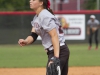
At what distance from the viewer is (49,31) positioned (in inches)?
191

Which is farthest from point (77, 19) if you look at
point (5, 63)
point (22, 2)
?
point (5, 63)

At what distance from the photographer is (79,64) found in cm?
1171

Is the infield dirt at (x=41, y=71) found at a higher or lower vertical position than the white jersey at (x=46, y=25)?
lower

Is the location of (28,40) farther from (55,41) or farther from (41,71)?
(41,71)

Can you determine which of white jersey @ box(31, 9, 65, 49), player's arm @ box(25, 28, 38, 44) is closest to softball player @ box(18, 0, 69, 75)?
white jersey @ box(31, 9, 65, 49)

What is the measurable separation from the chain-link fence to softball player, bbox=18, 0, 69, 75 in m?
21.8

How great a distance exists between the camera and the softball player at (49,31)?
484 cm

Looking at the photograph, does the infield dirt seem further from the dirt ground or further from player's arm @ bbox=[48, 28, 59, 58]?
player's arm @ bbox=[48, 28, 59, 58]

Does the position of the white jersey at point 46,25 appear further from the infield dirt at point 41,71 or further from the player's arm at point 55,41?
the infield dirt at point 41,71

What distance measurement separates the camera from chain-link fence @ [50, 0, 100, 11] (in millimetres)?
27828

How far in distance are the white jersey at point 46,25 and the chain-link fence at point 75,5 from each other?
21.9 m

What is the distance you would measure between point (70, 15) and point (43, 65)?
978cm

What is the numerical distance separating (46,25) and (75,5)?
25.5m

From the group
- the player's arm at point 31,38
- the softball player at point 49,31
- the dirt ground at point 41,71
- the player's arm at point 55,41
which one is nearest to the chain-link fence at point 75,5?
the dirt ground at point 41,71
